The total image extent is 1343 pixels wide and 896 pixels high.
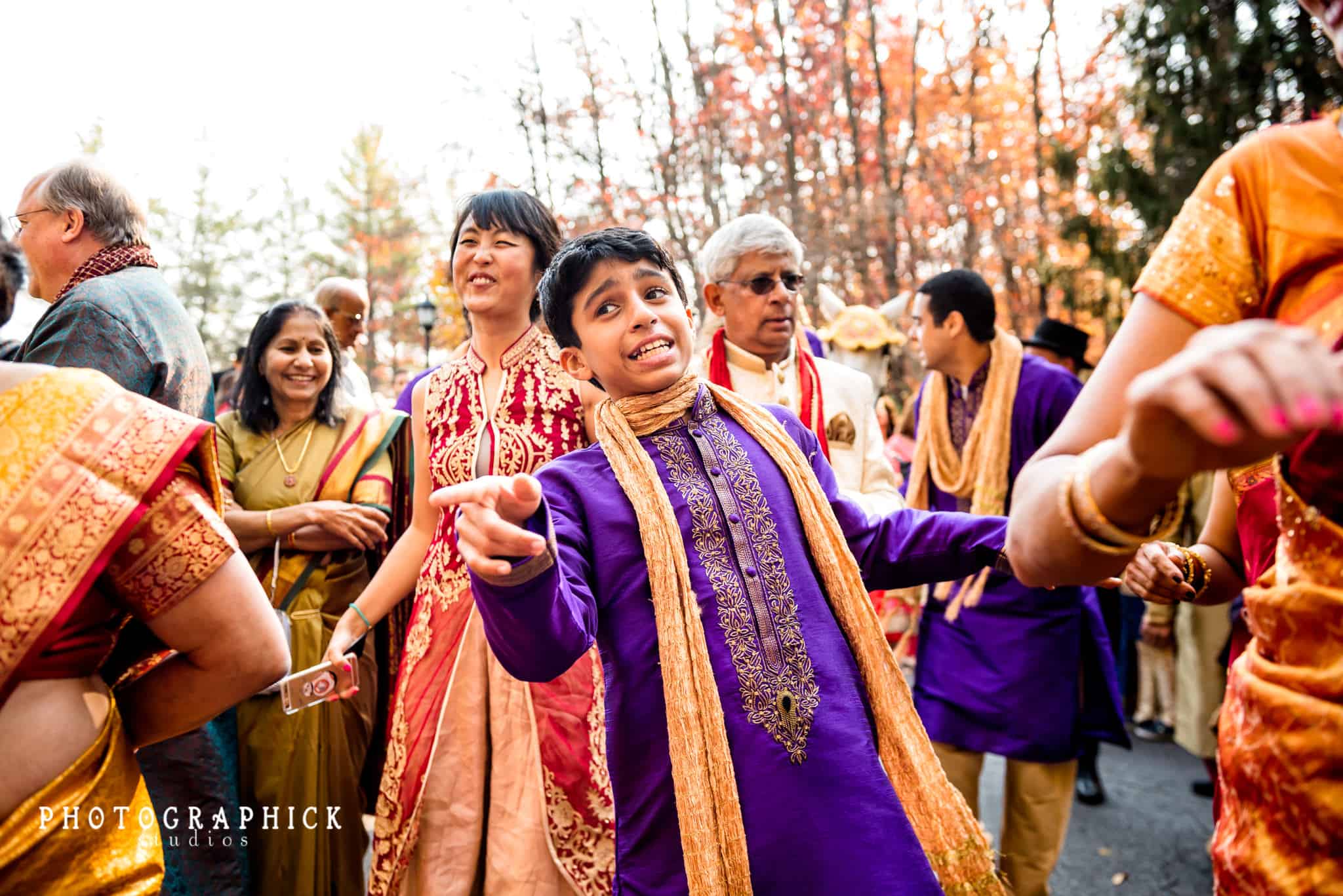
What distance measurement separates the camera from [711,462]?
6.30 feet

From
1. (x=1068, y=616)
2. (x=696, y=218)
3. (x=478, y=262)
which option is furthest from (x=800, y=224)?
(x=478, y=262)

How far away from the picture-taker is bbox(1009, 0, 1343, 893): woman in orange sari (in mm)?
976

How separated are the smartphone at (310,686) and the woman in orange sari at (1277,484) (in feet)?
6.02

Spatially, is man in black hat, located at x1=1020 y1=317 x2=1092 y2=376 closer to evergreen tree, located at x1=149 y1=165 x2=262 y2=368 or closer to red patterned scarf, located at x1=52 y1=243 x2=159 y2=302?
red patterned scarf, located at x1=52 y1=243 x2=159 y2=302

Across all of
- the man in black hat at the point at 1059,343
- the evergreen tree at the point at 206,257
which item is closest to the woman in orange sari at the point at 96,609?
the man in black hat at the point at 1059,343

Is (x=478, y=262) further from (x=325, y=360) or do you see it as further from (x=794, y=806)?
(x=794, y=806)

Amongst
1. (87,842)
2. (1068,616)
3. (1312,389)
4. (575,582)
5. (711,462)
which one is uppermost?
(1312,389)

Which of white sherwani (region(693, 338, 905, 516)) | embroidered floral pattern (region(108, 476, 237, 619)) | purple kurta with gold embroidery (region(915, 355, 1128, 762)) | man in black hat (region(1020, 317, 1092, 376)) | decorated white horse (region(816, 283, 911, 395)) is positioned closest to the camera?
embroidered floral pattern (region(108, 476, 237, 619))

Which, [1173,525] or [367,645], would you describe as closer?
[1173,525]

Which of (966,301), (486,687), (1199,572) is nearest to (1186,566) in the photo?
(1199,572)

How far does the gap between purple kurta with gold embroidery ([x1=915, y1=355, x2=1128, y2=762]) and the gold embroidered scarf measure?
0.05 metres

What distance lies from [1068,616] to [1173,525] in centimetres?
289

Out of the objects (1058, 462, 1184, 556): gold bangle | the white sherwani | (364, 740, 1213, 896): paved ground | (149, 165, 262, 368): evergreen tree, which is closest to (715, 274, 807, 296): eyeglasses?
the white sherwani

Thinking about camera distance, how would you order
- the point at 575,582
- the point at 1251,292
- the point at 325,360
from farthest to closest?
the point at 325,360 → the point at 575,582 → the point at 1251,292
